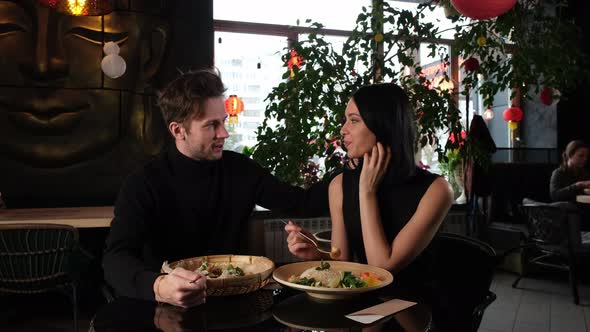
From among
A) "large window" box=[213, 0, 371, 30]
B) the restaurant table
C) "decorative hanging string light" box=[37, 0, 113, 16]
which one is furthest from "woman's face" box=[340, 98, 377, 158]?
"large window" box=[213, 0, 371, 30]

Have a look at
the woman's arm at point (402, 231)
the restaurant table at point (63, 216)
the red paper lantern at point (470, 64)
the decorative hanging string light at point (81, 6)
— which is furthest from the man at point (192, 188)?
the red paper lantern at point (470, 64)

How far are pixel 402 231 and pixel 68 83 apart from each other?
3.37 metres

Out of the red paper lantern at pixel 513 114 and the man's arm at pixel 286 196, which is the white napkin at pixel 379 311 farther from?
the red paper lantern at pixel 513 114

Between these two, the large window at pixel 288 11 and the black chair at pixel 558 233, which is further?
the large window at pixel 288 11

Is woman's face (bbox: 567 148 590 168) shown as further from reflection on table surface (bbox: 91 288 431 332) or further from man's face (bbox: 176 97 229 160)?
reflection on table surface (bbox: 91 288 431 332)

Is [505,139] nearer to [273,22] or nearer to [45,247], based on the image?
[273,22]

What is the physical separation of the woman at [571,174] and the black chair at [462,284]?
403 centimetres

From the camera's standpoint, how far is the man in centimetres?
178

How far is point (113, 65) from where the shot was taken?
4.04 meters

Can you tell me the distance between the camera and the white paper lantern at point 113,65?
4.03 meters

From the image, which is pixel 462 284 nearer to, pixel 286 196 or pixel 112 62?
pixel 286 196

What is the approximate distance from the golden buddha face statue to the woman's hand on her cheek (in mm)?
3062

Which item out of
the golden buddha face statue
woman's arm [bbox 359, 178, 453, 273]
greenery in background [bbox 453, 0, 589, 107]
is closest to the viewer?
woman's arm [bbox 359, 178, 453, 273]

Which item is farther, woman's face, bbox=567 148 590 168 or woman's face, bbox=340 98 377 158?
woman's face, bbox=567 148 590 168
